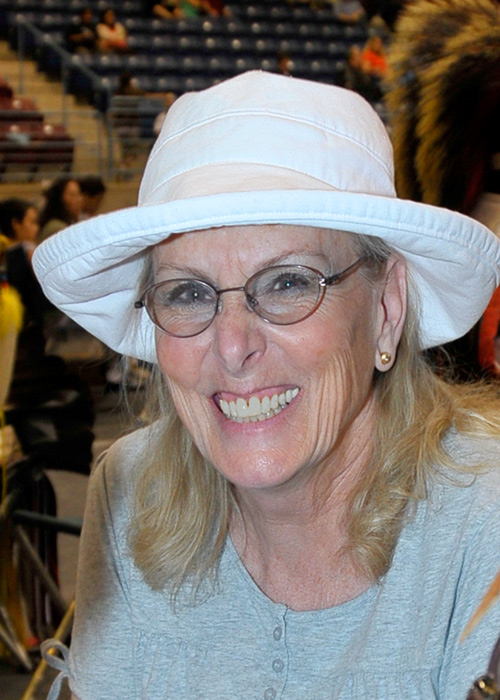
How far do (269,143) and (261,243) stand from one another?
0.11 meters

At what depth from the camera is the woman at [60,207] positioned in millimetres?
4480

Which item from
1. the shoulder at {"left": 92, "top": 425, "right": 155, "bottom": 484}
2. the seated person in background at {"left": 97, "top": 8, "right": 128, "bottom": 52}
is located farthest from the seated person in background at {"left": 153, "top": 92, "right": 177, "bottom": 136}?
the shoulder at {"left": 92, "top": 425, "right": 155, "bottom": 484}

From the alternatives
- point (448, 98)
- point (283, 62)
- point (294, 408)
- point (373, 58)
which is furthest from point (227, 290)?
point (283, 62)

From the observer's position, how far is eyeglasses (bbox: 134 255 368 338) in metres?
1.08

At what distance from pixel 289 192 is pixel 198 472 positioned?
53 centimetres

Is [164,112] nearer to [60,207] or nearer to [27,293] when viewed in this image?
[60,207]

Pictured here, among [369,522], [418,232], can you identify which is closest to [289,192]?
[418,232]

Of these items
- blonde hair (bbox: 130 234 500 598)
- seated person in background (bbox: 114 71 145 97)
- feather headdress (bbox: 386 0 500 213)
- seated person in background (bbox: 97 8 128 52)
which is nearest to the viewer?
blonde hair (bbox: 130 234 500 598)

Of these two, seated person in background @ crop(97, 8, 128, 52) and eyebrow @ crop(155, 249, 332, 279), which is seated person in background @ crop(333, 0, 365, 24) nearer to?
seated person in background @ crop(97, 8, 128, 52)

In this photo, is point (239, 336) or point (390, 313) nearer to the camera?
point (239, 336)

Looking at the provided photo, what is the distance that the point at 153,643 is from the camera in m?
1.28

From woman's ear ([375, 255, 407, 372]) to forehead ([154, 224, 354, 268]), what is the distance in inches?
3.8

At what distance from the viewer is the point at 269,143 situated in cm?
104

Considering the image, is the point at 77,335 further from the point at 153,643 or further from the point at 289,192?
the point at 289,192
